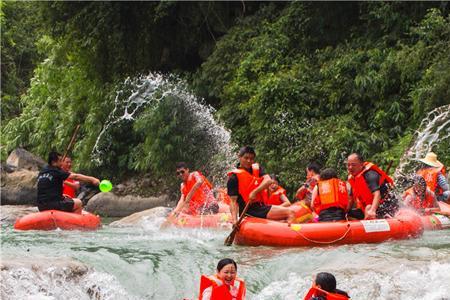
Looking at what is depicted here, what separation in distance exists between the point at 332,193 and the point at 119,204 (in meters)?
9.08

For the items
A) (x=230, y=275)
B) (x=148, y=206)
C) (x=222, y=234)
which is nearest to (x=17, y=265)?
(x=230, y=275)

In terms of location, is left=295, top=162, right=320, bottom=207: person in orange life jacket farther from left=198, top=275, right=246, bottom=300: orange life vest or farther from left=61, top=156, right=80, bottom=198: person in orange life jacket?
left=198, top=275, right=246, bottom=300: orange life vest

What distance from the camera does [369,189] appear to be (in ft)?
32.8

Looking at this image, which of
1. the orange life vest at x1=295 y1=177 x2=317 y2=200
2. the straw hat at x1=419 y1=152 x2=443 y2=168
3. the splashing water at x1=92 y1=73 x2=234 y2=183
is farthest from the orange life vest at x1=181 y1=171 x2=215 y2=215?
the splashing water at x1=92 y1=73 x2=234 y2=183

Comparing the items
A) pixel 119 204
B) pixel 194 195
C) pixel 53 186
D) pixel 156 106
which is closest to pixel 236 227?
pixel 194 195

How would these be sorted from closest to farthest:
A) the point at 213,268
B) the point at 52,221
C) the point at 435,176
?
the point at 213,268, the point at 52,221, the point at 435,176

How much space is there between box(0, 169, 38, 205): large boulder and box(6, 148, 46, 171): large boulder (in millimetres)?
1041

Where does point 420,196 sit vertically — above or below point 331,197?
below

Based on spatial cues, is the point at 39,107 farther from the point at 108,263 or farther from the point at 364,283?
the point at 364,283

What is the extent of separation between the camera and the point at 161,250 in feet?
31.9

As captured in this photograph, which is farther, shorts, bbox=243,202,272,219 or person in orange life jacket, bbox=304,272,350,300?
shorts, bbox=243,202,272,219

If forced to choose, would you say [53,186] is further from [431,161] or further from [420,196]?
[431,161]

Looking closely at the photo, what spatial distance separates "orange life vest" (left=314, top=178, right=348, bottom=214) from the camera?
9781mm

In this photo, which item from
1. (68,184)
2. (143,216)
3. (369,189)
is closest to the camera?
(369,189)
